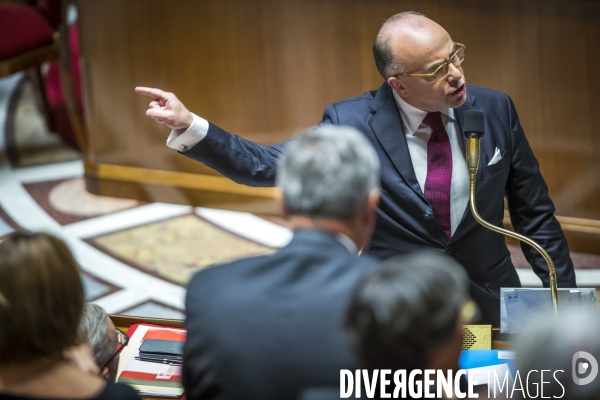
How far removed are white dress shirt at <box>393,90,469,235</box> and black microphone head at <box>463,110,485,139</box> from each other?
1.04ft

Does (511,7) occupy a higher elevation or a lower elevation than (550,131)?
higher

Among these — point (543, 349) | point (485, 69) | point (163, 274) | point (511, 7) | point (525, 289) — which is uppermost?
point (511, 7)

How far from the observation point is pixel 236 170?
232 centimetres

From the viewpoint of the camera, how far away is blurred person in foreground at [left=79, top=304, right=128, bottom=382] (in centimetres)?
175

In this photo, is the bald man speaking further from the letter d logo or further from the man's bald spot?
the letter d logo

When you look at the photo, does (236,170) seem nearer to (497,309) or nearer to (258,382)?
(497,309)

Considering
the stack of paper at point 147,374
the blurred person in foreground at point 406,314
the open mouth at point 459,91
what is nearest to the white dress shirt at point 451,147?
the open mouth at point 459,91

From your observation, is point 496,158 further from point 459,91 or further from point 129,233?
point 129,233

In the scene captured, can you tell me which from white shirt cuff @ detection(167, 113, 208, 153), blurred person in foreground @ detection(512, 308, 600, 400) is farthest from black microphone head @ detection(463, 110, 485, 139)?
blurred person in foreground @ detection(512, 308, 600, 400)

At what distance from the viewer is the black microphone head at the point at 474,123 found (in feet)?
6.68

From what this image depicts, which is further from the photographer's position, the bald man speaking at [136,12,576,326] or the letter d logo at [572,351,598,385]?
the bald man speaking at [136,12,576,326]

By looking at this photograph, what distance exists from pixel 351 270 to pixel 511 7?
2.90m

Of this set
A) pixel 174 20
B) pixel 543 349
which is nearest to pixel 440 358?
pixel 543 349

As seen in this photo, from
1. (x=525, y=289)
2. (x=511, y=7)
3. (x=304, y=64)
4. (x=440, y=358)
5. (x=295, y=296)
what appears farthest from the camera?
(x=304, y=64)
